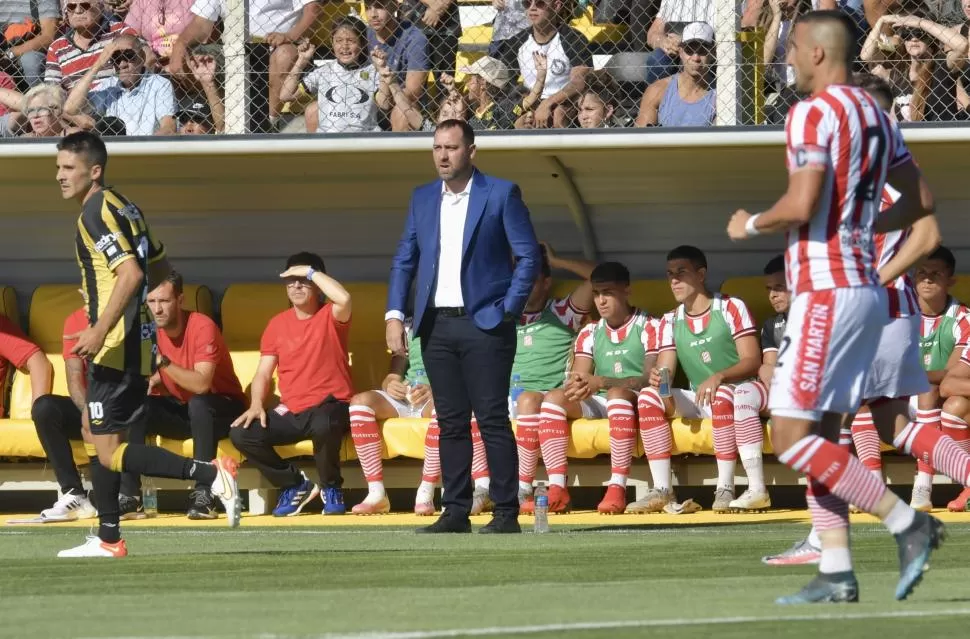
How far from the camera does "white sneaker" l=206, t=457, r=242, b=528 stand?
21.4 ft

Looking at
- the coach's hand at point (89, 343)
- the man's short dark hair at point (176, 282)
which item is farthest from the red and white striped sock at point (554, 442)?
the coach's hand at point (89, 343)

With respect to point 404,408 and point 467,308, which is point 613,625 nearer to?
point 467,308

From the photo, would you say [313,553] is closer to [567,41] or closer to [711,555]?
[711,555]

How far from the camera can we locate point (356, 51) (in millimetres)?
10711

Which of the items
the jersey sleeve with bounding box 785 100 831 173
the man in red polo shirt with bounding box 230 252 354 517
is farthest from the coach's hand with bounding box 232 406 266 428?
the jersey sleeve with bounding box 785 100 831 173

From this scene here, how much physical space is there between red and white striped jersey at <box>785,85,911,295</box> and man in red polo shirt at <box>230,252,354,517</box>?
20.1ft

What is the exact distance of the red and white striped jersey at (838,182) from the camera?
4.34 metres

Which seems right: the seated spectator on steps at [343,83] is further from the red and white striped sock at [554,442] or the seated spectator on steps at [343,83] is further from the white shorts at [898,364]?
the white shorts at [898,364]

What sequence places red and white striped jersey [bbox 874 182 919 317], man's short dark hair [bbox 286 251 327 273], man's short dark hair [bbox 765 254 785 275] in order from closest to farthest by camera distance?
red and white striped jersey [bbox 874 182 919 317], man's short dark hair [bbox 765 254 785 275], man's short dark hair [bbox 286 251 327 273]

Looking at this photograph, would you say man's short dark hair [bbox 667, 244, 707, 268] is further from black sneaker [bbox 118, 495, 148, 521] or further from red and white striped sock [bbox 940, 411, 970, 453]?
black sneaker [bbox 118, 495, 148, 521]

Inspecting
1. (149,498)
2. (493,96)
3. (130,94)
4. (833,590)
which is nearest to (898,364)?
(833,590)

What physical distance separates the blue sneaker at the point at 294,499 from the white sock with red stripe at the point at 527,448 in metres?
1.29

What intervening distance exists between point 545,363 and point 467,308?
116 inches

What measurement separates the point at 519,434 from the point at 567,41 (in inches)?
100
